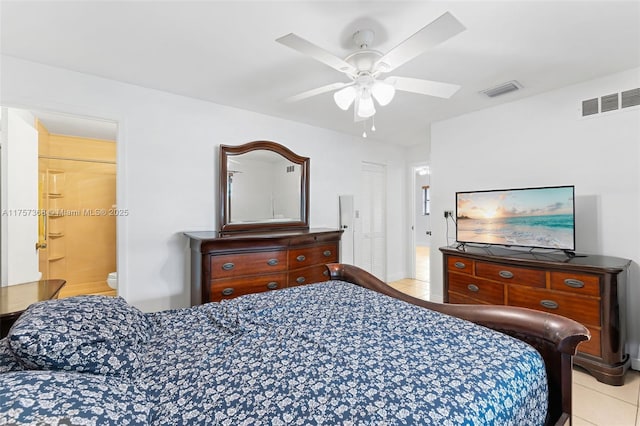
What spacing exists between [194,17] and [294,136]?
216cm

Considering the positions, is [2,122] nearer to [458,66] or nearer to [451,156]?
[458,66]

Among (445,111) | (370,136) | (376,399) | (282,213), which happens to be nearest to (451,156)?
(445,111)

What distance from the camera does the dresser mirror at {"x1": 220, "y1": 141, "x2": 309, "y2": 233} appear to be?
3.26 m

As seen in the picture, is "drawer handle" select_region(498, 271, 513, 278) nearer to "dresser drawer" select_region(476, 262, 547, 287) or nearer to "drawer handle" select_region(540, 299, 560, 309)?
"dresser drawer" select_region(476, 262, 547, 287)

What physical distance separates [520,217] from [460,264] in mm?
734

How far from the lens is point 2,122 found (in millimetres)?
2150

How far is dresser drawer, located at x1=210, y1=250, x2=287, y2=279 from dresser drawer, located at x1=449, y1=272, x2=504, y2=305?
1835mm

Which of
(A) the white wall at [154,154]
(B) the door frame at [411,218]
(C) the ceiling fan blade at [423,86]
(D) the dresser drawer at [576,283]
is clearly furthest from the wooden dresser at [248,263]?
(B) the door frame at [411,218]

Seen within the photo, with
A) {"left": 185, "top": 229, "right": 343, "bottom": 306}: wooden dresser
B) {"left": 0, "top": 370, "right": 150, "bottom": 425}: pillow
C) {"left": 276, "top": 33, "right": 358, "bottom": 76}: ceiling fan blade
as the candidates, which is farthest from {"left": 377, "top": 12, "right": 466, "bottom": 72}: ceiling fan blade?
{"left": 185, "top": 229, "right": 343, "bottom": 306}: wooden dresser

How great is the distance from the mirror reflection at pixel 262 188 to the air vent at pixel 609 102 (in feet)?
10.3

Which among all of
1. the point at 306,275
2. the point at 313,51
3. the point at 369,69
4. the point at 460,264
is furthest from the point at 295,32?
the point at 460,264

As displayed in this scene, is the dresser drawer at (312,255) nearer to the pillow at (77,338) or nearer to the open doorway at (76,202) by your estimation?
the pillow at (77,338)

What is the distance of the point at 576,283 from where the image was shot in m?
2.27

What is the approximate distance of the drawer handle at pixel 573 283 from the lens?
225 centimetres
